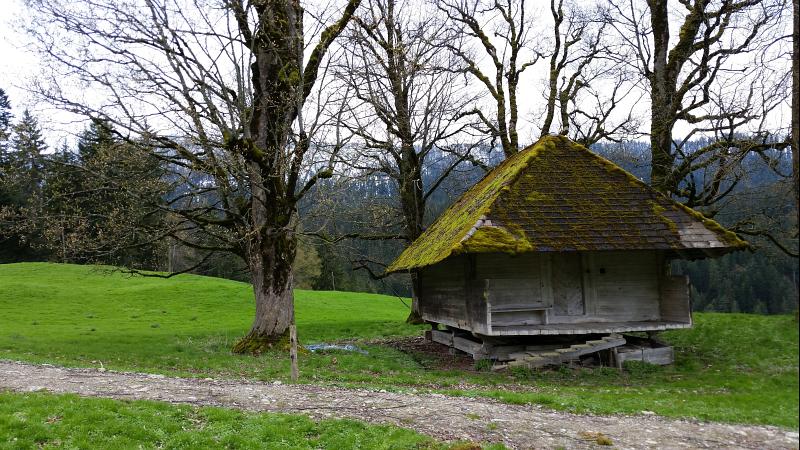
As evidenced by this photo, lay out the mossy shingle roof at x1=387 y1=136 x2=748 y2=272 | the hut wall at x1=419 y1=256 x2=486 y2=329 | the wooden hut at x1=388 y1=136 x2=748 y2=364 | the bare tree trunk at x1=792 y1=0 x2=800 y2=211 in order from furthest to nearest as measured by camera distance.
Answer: the hut wall at x1=419 y1=256 x2=486 y2=329, the wooden hut at x1=388 y1=136 x2=748 y2=364, the mossy shingle roof at x1=387 y1=136 x2=748 y2=272, the bare tree trunk at x1=792 y1=0 x2=800 y2=211

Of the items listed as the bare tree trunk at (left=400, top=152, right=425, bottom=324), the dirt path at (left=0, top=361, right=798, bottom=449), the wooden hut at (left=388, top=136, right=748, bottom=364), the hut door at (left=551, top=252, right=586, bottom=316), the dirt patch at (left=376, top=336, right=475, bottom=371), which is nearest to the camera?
the dirt path at (left=0, top=361, right=798, bottom=449)

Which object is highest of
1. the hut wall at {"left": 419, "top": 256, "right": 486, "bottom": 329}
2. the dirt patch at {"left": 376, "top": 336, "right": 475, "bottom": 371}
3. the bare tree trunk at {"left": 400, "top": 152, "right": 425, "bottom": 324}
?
the bare tree trunk at {"left": 400, "top": 152, "right": 425, "bottom": 324}

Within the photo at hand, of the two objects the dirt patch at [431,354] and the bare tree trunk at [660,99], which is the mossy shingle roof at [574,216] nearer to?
the dirt patch at [431,354]

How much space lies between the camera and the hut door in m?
16.1

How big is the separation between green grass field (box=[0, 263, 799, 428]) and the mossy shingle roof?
301cm

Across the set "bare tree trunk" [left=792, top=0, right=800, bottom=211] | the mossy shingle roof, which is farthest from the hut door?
"bare tree trunk" [left=792, top=0, right=800, bottom=211]

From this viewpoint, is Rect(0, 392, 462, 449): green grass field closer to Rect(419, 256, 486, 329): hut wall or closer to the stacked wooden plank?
the stacked wooden plank

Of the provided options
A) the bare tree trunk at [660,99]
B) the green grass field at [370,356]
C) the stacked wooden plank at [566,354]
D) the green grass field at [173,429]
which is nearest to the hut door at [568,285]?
the stacked wooden plank at [566,354]

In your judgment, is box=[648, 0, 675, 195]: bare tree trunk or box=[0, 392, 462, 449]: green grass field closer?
box=[0, 392, 462, 449]: green grass field

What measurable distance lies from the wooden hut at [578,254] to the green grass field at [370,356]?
1.58m

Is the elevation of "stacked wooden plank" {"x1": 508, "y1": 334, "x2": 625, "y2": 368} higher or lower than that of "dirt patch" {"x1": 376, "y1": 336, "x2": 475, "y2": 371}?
higher

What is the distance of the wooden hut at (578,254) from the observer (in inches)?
585

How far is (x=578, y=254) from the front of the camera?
16.3 meters

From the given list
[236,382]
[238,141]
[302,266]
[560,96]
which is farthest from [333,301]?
[236,382]
